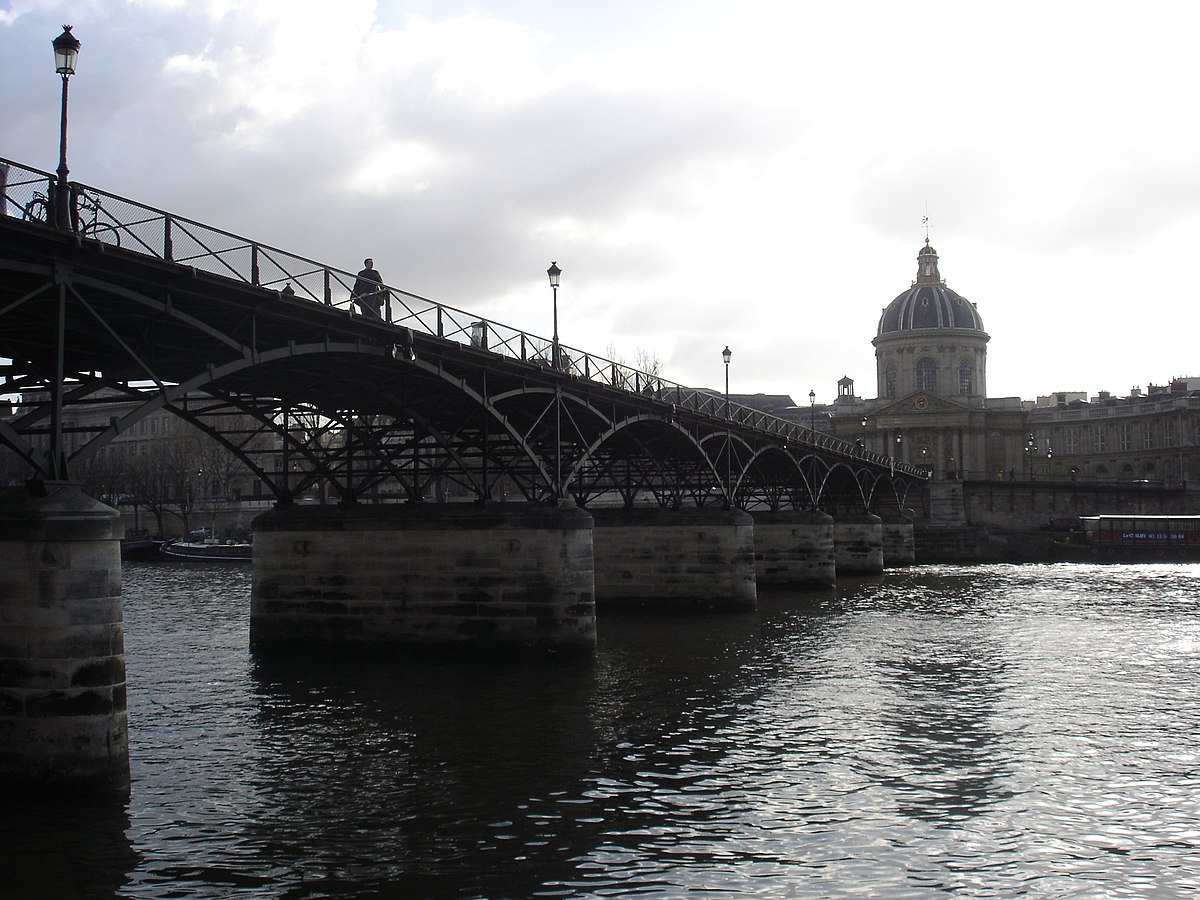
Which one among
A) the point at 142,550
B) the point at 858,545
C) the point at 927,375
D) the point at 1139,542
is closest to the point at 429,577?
the point at 858,545

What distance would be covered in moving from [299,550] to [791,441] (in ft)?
113

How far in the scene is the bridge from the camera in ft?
55.3

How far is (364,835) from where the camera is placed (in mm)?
15742

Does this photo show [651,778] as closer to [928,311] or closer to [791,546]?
[791,546]

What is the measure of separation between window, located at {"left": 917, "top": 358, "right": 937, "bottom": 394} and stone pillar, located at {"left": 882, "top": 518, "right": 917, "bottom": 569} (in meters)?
84.4

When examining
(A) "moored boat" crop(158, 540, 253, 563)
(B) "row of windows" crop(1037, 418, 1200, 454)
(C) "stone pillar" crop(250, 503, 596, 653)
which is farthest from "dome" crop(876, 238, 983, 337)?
(C) "stone pillar" crop(250, 503, 596, 653)

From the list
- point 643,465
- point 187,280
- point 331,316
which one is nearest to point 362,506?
point 331,316

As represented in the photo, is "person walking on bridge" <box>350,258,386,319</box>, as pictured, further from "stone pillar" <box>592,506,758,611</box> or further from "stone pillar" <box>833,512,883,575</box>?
"stone pillar" <box>833,512,883,575</box>

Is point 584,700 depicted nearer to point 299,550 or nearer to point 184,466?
point 299,550

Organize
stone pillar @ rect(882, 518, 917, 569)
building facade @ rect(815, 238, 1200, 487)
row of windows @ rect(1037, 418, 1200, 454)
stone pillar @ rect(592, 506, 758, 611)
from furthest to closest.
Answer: building facade @ rect(815, 238, 1200, 487) < row of windows @ rect(1037, 418, 1200, 454) < stone pillar @ rect(882, 518, 917, 569) < stone pillar @ rect(592, 506, 758, 611)

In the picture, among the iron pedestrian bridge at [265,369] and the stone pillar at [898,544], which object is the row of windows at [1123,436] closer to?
the stone pillar at [898,544]

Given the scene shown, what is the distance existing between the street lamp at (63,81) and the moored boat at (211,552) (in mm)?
73130

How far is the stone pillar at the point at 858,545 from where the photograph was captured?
7806cm

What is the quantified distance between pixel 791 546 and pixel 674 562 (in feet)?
55.2
